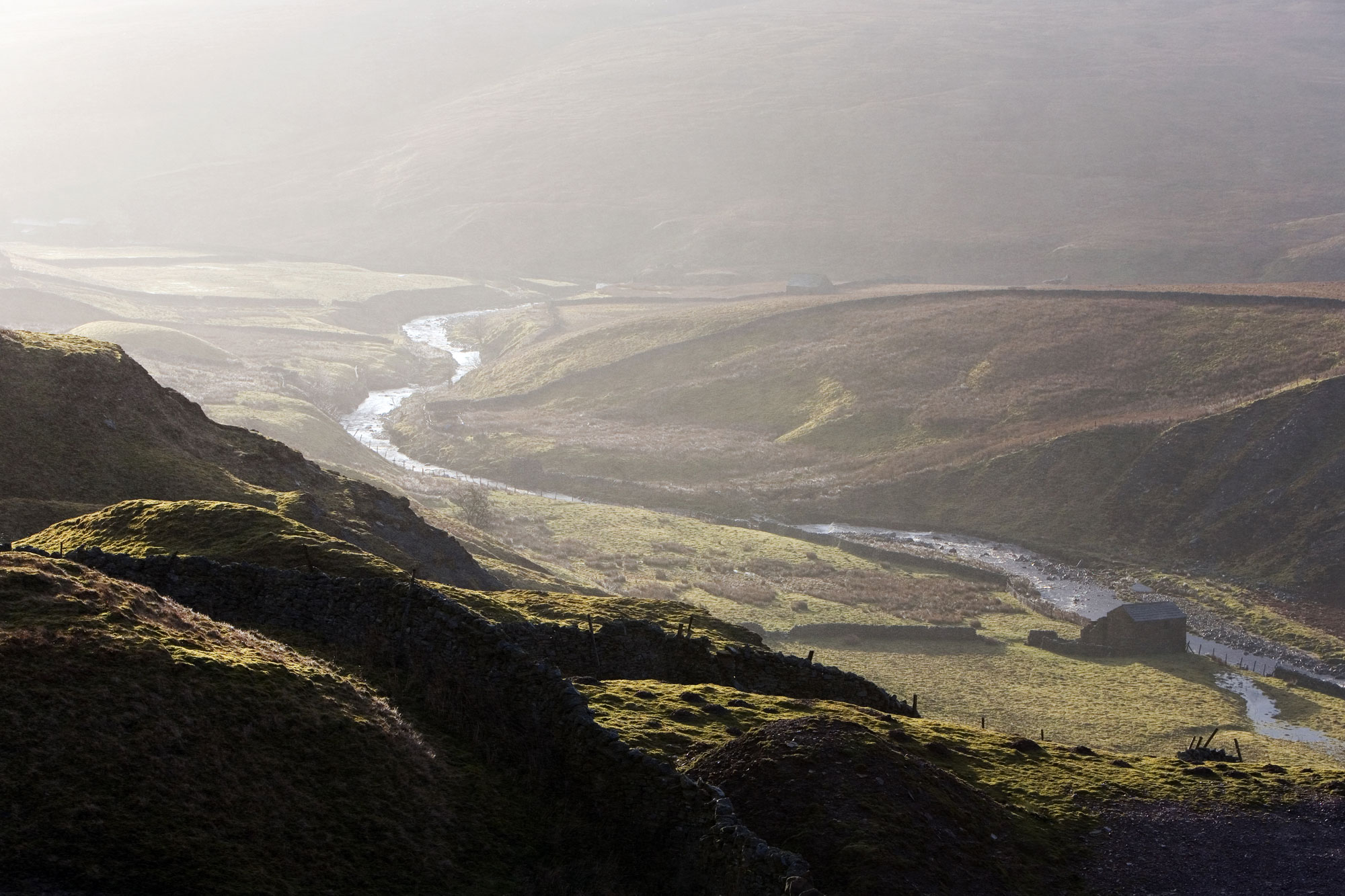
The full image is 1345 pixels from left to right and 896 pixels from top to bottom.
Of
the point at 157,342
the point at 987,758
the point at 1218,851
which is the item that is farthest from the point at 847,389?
the point at 1218,851

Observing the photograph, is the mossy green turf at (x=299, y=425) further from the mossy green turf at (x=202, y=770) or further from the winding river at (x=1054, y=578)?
the mossy green turf at (x=202, y=770)

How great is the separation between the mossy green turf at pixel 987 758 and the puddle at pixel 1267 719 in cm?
3152

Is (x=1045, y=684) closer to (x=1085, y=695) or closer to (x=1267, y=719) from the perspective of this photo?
(x=1085, y=695)

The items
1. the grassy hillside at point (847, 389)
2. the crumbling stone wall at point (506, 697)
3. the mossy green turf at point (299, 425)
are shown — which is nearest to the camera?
the crumbling stone wall at point (506, 697)

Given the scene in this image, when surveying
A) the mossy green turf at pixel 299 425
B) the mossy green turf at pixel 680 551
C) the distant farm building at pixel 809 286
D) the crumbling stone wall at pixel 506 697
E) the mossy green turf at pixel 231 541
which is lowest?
the mossy green turf at pixel 680 551

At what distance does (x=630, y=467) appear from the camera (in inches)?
4097

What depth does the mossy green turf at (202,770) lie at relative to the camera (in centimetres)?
1309

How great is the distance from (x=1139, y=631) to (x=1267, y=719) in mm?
9350

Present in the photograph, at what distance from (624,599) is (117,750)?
19.0 metres

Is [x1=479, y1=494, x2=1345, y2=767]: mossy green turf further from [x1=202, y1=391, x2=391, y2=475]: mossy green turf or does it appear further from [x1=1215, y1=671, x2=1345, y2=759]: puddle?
[x1=202, y1=391, x2=391, y2=475]: mossy green turf

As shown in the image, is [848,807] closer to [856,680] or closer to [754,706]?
[754,706]

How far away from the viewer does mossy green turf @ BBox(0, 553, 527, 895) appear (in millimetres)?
13086

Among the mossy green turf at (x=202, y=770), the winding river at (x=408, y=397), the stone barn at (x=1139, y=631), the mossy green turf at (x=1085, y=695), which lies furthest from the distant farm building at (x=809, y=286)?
the mossy green turf at (x=202, y=770)

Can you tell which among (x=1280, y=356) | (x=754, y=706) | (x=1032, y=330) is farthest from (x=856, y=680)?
(x=1032, y=330)
